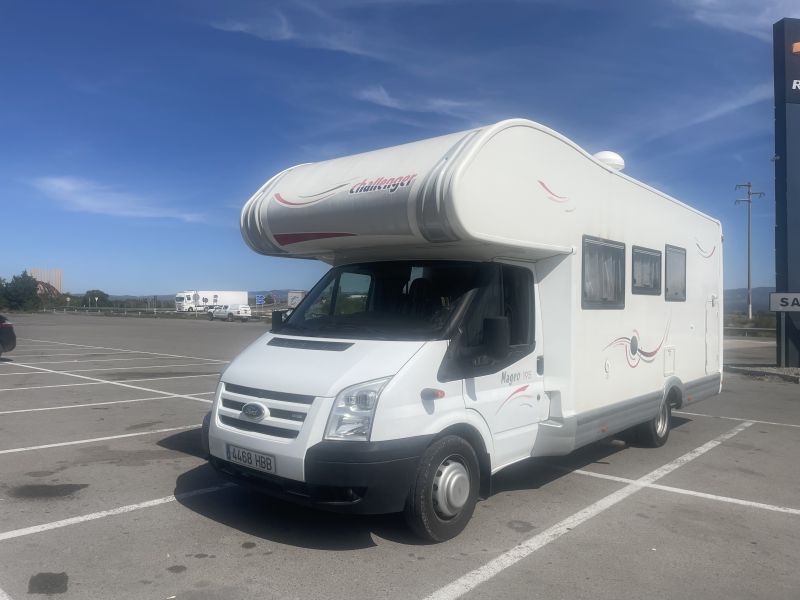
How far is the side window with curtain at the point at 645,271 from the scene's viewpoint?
733 centimetres

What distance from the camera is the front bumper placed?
4.38 metres

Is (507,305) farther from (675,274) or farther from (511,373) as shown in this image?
(675,274)

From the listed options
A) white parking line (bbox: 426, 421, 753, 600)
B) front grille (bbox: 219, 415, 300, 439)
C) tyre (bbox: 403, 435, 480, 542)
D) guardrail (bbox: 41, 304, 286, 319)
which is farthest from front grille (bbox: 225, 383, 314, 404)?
guardrail (bbox: 41, 304, 286, 319)

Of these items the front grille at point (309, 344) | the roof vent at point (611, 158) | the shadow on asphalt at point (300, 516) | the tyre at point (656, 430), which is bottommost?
the shadow on asphalt at point (300, 516)

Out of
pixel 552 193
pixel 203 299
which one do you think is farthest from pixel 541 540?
pixel 203 299

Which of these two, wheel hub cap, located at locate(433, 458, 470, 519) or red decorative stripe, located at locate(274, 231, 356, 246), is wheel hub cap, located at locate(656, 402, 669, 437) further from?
red decorative stripe, located at locate(274, 231, 356, 246)

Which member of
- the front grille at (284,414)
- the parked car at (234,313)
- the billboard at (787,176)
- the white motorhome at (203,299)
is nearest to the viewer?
the front grille at (284,414)

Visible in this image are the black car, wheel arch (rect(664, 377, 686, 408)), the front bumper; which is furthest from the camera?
the black car

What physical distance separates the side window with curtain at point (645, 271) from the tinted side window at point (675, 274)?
0.90 ft

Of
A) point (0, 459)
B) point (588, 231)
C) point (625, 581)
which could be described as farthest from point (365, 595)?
point (0, 459)

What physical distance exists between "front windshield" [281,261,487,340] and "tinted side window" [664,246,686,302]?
3.69 m

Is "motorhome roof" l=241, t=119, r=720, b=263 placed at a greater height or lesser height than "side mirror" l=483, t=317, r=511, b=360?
greater

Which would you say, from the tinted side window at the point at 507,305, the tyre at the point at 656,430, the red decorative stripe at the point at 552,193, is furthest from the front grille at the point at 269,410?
the tyre at the point at 656,430

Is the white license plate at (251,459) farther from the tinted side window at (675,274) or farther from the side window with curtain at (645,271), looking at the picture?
the tinted side window at (675,274)
